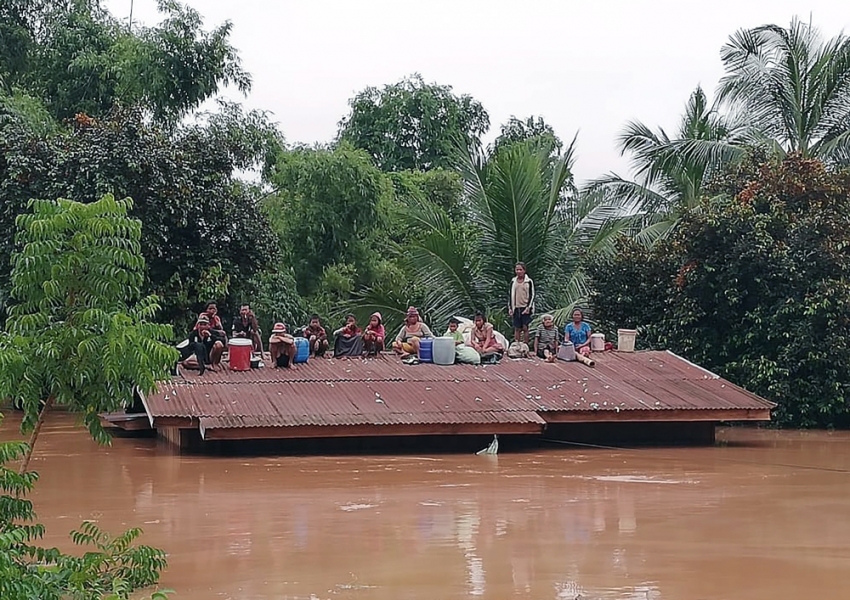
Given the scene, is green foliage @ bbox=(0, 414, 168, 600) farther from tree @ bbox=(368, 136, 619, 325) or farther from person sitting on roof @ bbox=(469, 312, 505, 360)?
tree @ bbox=(368, 136, 619, 325)

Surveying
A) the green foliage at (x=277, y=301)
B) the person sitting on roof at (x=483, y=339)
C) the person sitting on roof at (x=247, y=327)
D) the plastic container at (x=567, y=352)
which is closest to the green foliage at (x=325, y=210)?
the green foliage at (x=277, y=301)

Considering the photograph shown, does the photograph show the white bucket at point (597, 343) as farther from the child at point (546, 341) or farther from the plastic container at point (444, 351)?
the plastic container at point (444, 351)

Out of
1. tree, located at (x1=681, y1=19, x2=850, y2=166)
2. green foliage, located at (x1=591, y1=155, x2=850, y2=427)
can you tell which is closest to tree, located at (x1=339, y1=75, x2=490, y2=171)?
tree, located at (x1=681, y1=19, x2=850, y2=166)

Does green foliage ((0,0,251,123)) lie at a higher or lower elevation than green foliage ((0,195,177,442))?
higher

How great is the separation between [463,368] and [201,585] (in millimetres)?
8629

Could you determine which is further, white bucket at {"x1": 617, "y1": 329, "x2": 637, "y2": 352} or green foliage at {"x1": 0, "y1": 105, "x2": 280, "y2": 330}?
white bucket at {"x1": 617, "y1": 329, "x2": 637, "y2": 352}

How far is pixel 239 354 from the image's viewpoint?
1472 cm

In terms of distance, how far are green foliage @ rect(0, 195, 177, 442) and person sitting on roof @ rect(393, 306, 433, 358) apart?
9384 millimetres

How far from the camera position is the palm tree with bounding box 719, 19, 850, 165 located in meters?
19.7

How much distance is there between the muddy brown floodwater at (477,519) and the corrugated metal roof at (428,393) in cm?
55

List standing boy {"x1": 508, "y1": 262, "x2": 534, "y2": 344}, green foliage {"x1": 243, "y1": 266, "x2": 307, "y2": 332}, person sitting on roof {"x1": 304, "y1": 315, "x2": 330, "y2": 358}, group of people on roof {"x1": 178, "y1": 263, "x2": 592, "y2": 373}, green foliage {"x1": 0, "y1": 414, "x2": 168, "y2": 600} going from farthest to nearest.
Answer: green foliage {"x1": 243, "y1": 266, "x2": 307, "y2": 332} → standing boy {"x1": 508, "y1": 262, "x2": 534, "y2": 344} → person sitting on roof {"x1": 304, "y1": 315, "x2": 330, "y2": 358} → group of people on roof {"x1": 178, "y1": 263, "x2": 592, "y2": 373} → green foliage {"x1": 0, "y1": 414, "x2": 168, "y2": 600}

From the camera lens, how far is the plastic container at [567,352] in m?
16.2

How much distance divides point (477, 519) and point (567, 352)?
6919mm

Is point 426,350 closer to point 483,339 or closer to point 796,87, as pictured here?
point 483,339
